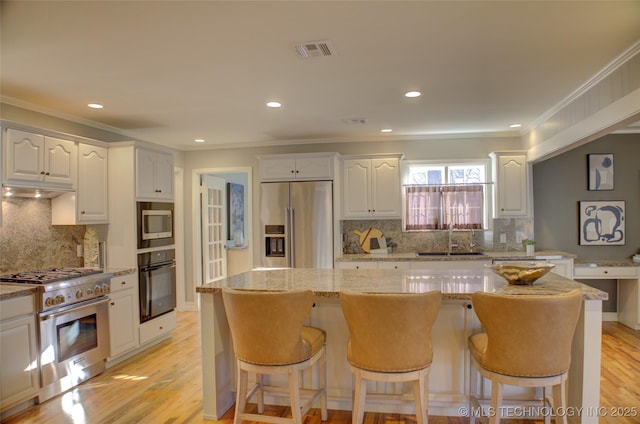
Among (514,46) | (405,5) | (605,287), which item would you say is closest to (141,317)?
(405,5)

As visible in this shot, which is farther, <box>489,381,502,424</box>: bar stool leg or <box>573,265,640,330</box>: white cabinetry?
<box>573,265,640,330</box>: white cabinetry

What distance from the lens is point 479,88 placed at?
129 inches

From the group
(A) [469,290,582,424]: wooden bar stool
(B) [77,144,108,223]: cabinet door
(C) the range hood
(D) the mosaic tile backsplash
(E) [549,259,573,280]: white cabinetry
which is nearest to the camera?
(A) [469,290,582,424]: wooden bar stool

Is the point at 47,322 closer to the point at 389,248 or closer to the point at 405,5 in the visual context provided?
the point at 405,5

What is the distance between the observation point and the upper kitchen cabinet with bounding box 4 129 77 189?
306 centimetres

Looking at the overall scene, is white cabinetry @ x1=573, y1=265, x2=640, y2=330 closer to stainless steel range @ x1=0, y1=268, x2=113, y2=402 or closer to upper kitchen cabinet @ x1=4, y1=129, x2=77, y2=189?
stainless steel range @ x1=0, y1=268, x2=113, y2=402

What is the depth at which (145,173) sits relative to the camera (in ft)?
13.5

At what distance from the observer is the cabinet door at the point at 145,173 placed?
13.2 feet

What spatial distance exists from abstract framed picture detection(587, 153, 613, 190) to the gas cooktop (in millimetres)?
5727

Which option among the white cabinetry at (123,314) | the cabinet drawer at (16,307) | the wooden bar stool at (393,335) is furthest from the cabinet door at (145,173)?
the wooden bar stool at (393,335)

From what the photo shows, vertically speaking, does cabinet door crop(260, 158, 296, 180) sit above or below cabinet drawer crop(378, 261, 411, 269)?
above

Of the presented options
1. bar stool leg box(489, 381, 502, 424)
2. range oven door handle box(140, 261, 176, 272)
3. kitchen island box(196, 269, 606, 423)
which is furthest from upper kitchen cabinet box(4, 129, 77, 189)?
bar stool leg box(489, 381, 502, 424)

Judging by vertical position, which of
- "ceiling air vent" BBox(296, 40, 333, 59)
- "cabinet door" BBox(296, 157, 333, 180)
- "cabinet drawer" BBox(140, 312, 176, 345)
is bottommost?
"cabinet drawer" BBox(140, 312, 176, 345)

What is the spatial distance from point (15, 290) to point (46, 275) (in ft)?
1.45
